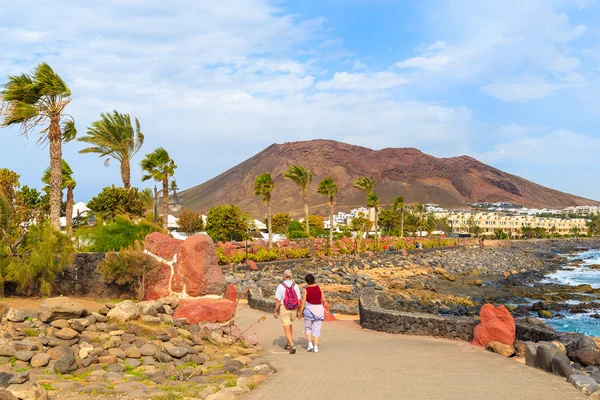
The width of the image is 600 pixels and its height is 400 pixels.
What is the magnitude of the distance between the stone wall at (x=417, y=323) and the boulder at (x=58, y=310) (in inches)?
275

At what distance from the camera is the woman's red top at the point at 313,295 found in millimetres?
10180

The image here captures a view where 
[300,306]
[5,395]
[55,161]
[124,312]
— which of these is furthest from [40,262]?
[5,395]

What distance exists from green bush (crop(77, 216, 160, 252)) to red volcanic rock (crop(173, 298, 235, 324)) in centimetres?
420

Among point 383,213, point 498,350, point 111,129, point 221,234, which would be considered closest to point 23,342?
point 498,350

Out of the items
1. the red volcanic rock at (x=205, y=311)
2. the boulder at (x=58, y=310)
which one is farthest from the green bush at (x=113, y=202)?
the boulder at (x=58, y=310)

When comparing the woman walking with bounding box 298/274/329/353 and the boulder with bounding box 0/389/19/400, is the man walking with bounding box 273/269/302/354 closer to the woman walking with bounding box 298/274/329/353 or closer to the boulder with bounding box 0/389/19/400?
the woman walking with bounding box 298/274/329/353

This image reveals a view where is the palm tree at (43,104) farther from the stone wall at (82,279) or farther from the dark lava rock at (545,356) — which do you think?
the dark lava rock at (545,356)

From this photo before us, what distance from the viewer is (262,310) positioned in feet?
55.9

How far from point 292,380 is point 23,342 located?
4.21 m

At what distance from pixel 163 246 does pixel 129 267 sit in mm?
1005

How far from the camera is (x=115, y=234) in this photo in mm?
15961

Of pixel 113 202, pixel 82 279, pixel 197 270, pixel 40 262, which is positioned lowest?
pixel 82 279

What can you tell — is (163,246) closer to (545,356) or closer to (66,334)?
(66,334)

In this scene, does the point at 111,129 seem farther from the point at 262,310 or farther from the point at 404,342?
the point at 404,342
